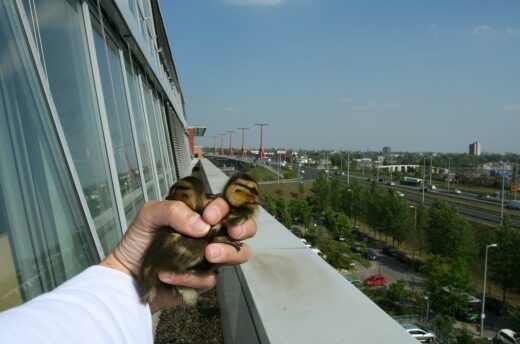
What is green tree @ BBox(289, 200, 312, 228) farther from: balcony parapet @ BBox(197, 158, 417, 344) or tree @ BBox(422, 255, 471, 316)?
balcony parapet @ BBox(197, 158, 417, 344)

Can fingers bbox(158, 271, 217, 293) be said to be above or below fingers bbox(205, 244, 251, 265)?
below

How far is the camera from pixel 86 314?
121 centimetres

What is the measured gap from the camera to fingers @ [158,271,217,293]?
1.75 meters

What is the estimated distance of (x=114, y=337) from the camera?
4.11 feet

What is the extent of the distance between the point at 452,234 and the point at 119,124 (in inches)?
1437

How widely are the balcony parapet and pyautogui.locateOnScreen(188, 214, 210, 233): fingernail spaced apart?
99 cm

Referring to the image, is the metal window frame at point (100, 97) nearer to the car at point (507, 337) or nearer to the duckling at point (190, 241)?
the duckling at point (190, 241)

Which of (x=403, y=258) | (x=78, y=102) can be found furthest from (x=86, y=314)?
(x=403, y=258)

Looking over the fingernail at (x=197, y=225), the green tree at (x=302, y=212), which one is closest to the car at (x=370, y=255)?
the green tree at (x=302, y=212)

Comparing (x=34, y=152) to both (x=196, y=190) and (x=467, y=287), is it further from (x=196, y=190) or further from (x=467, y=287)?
(x=467, y=287)

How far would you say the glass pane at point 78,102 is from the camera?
2.85 meters

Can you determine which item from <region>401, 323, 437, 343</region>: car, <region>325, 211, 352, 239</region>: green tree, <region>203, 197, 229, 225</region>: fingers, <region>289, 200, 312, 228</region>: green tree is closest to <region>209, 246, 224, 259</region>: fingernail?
<region>203, 197, 229, 225</region>: fingers

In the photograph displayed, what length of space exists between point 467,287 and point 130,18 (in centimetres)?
2861

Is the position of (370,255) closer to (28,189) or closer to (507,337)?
(507,337)
